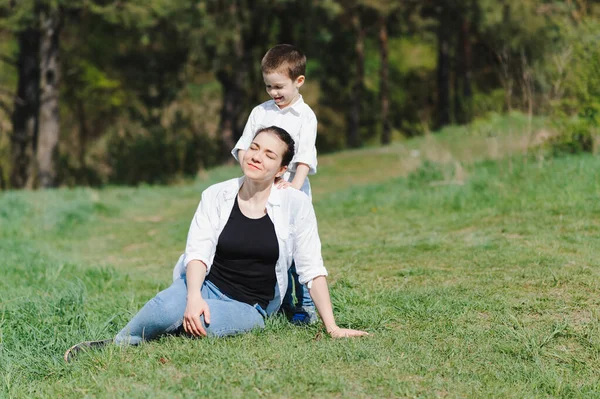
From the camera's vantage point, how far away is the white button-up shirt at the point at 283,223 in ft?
14.2

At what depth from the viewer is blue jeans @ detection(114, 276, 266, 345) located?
4168 mm

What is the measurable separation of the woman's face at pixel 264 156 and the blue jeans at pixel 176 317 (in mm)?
758

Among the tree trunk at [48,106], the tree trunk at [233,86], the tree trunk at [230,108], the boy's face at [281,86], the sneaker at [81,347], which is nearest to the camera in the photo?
the sneaker at [81,347]

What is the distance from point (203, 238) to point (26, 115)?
15.3 m

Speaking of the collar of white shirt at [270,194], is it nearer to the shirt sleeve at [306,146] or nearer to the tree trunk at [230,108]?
the shirt sleeve at [306,146]

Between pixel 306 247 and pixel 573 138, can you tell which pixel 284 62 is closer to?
pixel 306 247

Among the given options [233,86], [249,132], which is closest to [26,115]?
[233,86]

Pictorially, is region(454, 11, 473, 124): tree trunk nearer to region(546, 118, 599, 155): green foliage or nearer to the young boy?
region(546, 118, 599, 155): green foliage

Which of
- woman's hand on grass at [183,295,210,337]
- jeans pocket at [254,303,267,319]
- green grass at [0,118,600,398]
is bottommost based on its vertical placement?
green grass at [0,118,600,398]

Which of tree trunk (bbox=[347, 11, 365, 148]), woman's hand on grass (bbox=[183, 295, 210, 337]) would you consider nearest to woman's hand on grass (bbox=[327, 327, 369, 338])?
woman's hand on grass (bbox=[183, 295, 210, 337])

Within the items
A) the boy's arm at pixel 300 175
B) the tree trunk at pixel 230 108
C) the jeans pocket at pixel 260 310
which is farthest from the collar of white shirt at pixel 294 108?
the tree trunk at pixel 230 108

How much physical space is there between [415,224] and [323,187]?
6.57m

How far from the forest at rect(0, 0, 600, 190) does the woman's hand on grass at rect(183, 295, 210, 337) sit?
21.8 ft

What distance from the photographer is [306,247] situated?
4383 mm
